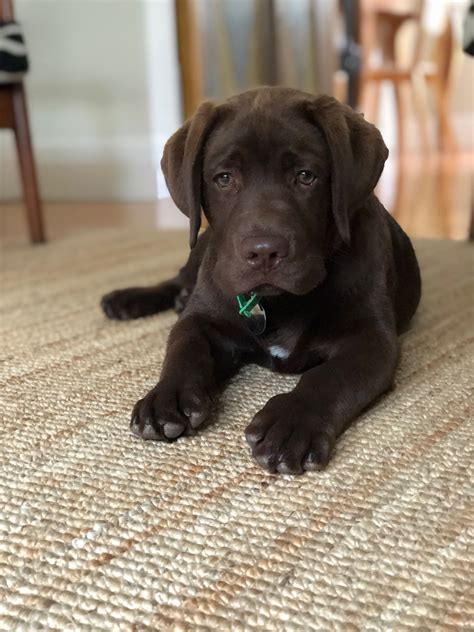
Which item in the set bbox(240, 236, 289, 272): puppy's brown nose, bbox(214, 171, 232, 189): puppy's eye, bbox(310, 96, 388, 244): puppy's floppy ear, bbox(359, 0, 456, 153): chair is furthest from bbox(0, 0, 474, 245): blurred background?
bbox(240, 236, 289, 272): puppy's brown nose

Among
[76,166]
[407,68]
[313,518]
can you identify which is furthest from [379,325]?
[407,68]

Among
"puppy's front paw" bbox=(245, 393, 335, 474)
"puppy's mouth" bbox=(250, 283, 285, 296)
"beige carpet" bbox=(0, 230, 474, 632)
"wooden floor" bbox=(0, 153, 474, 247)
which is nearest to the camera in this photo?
"beige carpet" bbox=(0, 230, 474, 632)

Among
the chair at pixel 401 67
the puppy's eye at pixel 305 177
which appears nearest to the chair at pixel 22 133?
the puppy's eye at pixel 305 177

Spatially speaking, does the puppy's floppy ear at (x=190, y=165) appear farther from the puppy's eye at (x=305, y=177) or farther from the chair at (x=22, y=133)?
the chair at (x=22, y=133)

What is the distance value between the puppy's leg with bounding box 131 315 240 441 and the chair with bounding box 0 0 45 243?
179 cm

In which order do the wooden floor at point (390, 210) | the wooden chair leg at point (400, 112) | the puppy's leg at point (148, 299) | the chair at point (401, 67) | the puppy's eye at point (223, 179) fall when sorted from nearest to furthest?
the puppy's eye at point (223, 179) → the puppy's leg at point (148, 299) → the wooden floor at point (390, 210) → the chair at point (401, 67) → the wooden chair leg at point (400, 112)

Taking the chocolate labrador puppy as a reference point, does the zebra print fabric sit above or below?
above

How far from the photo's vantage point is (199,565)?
2.82 ft

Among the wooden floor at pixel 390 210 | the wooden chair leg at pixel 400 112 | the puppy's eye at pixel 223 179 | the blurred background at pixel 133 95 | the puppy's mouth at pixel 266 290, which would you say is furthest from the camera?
the wooden chair leg at pixel 400 112

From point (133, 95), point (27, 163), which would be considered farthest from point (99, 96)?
point (27, 163)

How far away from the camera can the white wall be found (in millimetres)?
4277

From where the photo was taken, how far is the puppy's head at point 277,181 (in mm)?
1234

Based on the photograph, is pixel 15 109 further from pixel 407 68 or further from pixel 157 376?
pixel 407 68

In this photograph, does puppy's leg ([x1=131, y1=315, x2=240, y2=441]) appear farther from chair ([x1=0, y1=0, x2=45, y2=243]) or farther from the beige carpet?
chair ([x1=0, y1=0, x2=45, y2=243])
